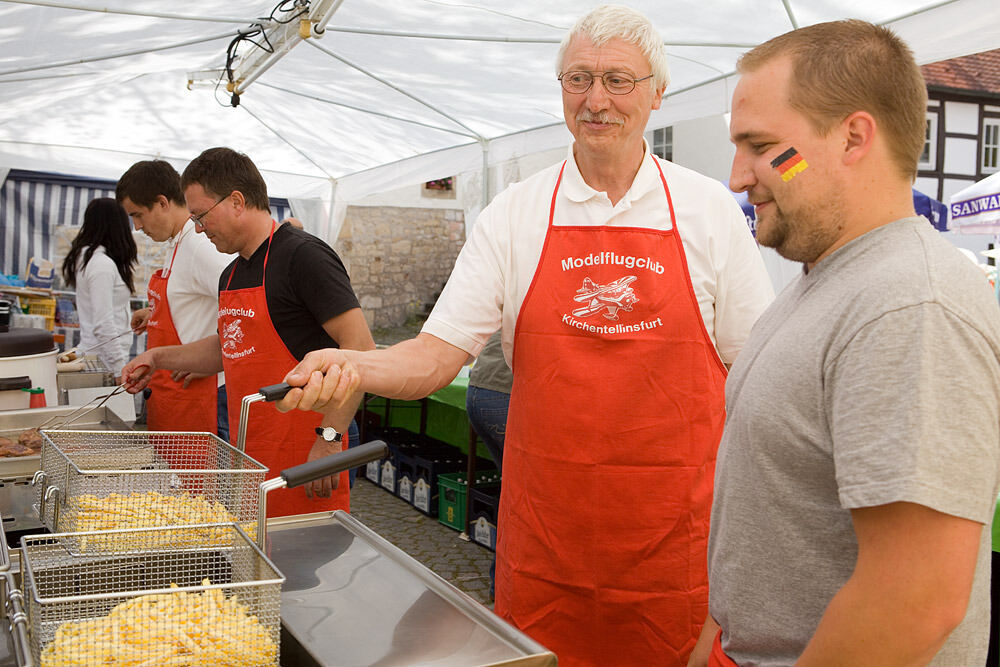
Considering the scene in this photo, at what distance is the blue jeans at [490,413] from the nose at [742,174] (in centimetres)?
283

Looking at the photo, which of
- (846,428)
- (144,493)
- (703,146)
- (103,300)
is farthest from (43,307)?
(703,146)

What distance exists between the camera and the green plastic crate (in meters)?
5.39

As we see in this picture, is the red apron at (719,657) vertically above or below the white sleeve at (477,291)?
below

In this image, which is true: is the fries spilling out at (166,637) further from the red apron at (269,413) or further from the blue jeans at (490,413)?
the blue jeans at (490,413)

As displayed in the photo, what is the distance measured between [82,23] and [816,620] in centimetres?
536

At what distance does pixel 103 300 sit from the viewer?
536 cm

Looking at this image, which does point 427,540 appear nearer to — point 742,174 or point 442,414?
point 442,414

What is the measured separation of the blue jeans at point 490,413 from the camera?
3988 mm

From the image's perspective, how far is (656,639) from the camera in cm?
187

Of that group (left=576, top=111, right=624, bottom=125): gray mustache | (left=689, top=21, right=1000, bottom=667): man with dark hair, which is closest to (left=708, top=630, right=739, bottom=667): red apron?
(left=689, top=21, right=1000, bottom=667): man with dark hair

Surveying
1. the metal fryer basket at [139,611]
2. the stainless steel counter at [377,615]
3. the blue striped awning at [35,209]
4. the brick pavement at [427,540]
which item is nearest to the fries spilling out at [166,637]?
the metal fryer basket at [139,611]

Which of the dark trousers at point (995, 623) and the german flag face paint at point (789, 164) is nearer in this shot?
the german flag face paint at point (789, 164)

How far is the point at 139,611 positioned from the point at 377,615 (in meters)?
0.39

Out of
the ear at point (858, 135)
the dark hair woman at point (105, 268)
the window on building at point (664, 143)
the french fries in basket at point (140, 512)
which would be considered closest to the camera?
the ear at point (858, 135)
